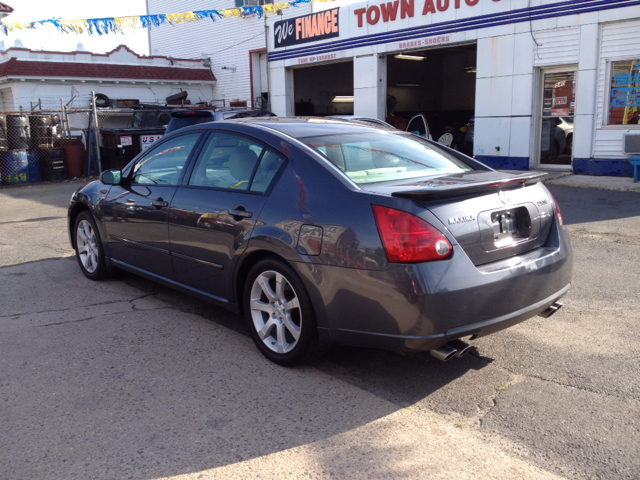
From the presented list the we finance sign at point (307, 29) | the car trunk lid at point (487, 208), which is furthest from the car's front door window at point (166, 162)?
the we finance sign at point (307, 29)

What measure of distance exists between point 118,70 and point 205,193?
77.5 feet

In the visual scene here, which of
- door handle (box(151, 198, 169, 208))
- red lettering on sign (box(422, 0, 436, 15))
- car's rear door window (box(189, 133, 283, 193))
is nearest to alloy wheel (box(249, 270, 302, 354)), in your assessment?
car's rear door window (box(189, 133, 283, 193))

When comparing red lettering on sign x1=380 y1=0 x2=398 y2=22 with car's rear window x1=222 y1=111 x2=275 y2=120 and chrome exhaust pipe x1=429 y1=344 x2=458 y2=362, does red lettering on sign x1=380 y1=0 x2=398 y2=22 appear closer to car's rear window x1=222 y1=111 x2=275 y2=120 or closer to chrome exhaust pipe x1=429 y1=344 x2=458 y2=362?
car's rear window x1=222 y1=111 x2=275 y2=120

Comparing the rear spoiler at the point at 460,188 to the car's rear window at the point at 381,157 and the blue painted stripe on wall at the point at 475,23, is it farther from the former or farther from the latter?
the blue painted stripe on wall at the point at 475,23

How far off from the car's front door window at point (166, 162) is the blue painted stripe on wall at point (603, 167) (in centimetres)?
1112

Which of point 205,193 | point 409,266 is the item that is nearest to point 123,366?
point 205,193

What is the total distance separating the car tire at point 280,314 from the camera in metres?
3.69

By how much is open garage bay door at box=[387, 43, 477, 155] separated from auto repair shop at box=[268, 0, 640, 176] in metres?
8.86

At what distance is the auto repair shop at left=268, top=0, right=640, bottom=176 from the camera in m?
12.9

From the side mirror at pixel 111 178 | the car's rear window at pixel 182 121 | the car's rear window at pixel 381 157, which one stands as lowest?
the side mirror at pixel 111 178

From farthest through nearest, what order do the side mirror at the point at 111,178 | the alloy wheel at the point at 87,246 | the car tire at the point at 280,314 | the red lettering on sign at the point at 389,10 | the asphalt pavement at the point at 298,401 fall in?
the red lettering on sign at the point at 389,10 < the alloy wheel at the point at 87,246 < the side mirror at the point at 111,178 < the car tire at the point at 280,314 < the asphalt pavement at the point at 298,401

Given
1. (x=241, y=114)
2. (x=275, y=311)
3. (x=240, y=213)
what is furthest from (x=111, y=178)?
(x=241, y=114)

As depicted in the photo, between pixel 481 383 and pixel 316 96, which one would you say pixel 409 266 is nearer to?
pixel 481 383

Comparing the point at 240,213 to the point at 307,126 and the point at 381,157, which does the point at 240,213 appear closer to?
the point at 307,126
